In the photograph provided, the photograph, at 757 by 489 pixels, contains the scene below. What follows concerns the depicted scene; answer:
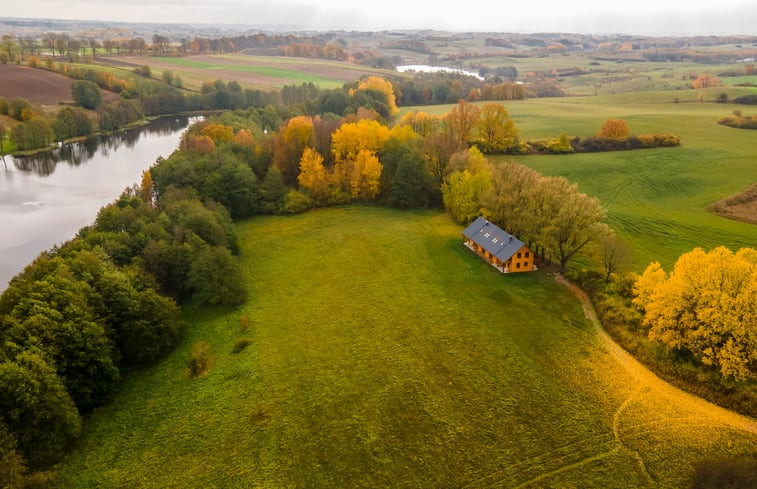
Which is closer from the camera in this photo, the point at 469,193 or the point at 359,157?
the point at 469,193

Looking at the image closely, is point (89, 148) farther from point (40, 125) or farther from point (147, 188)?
point (147, 188)

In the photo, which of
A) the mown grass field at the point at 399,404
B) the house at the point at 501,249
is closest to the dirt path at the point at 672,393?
the mown grass field at the point at 399,404

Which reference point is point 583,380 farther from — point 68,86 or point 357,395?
point 68,86

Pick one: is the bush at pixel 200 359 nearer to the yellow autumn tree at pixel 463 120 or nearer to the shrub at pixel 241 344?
the shrub at pixel 241 344

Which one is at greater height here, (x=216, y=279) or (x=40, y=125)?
(x=40, y=125)

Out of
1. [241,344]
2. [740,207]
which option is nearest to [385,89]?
[740,207]

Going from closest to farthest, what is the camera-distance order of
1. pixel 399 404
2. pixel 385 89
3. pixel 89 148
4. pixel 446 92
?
pixel 399 404
pixel 89 148
pixel 385 89
pixel 446 92

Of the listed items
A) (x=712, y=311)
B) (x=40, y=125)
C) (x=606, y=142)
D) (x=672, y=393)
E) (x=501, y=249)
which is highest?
(x=40, y=125)
